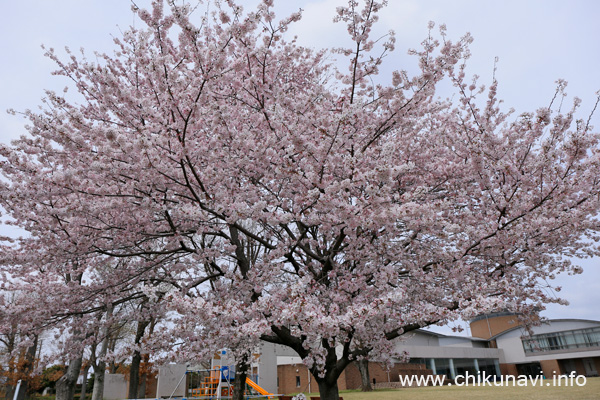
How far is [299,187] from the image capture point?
6.57 metres

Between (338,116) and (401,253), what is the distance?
3175mm

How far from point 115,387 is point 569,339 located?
47.1 m

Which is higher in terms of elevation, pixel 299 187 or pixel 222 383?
pixel 299 187

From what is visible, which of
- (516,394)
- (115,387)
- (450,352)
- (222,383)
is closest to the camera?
(516,394)

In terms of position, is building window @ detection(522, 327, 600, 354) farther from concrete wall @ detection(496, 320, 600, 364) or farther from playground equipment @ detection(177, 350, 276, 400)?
playground equipment @ detection(177, 350, 276, 400)

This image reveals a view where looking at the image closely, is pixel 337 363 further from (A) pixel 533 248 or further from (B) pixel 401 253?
(A) pixel 533 248

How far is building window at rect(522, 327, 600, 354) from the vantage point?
38344 mm

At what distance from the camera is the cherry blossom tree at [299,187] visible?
17.2 feet

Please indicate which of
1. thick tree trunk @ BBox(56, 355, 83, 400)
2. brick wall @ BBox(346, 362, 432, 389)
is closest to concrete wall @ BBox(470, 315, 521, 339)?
brick wall @ BBox(346, 362, 432, 389)

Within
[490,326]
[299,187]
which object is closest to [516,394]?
[299,187]

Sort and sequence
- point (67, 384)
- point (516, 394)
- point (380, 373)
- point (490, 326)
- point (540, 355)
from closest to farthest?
point (67, 384)
point (516, 394)
point (380, 373)
point (540, 355)
point (490, 326)

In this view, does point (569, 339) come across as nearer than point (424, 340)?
Yes

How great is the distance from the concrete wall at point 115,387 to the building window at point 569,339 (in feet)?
132

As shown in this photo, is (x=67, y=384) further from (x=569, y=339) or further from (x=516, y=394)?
(x=569, y=339)
